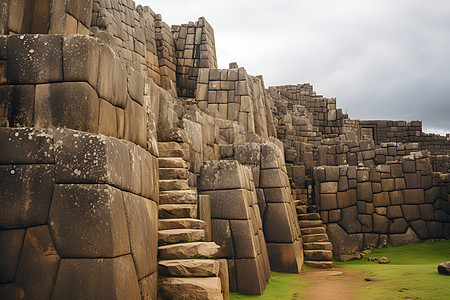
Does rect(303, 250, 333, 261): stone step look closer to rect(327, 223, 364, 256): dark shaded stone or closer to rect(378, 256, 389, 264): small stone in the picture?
rect(378, 256, 389, 264): small stone

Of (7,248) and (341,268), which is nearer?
(7,248)

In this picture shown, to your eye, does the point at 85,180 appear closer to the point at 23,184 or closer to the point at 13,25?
the point at 23,184

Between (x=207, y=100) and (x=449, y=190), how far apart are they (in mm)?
9092

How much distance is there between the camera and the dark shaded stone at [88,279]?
3672 millimetres

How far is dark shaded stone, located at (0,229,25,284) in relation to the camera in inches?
148

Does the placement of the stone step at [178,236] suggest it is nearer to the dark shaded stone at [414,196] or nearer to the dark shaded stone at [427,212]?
the dark shaded stone at [414,196]

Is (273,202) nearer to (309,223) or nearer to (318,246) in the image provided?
(318,246)

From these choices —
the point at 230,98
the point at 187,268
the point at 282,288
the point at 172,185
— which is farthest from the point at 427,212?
the point at 187,268

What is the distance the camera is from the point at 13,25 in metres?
4.95

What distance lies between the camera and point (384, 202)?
45.8ft

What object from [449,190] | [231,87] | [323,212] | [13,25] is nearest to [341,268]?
[323,212]

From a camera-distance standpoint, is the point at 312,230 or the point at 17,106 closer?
the point at 17,106

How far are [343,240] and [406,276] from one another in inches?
190

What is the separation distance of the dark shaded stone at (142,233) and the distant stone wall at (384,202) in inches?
372
